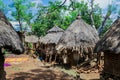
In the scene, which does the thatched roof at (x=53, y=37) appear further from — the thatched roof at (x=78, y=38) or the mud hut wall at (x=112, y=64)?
the mud hut wall at (x=112, y=64)

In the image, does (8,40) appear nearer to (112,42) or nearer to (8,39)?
(8,39)

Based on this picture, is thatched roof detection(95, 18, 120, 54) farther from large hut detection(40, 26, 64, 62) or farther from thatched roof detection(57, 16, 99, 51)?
large hut detection(40, 26, 64, 62)

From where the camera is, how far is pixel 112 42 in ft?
31.6

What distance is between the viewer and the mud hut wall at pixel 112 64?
9907mm

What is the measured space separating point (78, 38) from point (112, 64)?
805cm

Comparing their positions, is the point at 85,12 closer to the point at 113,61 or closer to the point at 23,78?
the point at 23,78

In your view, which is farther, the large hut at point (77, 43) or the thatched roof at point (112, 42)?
the large hut at point (77, 43)

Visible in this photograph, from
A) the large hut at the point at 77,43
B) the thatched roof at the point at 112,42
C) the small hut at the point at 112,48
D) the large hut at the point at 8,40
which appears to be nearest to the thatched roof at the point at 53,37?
the large hut at the point at 77,43

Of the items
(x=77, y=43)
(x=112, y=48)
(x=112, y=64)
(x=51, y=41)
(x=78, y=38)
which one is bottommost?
(x=51, y=41)

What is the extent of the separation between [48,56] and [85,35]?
6361 millimetres

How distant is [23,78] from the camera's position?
47.5 feet

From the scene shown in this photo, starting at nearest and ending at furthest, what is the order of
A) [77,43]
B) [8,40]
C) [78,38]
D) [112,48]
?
1. [8,40]
2. [112,48]
3. [77,43]
4. [78,38]

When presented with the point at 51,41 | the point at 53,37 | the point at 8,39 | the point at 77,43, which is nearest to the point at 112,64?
the point at 8,39

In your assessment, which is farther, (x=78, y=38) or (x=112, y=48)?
(x=78, y=38)
